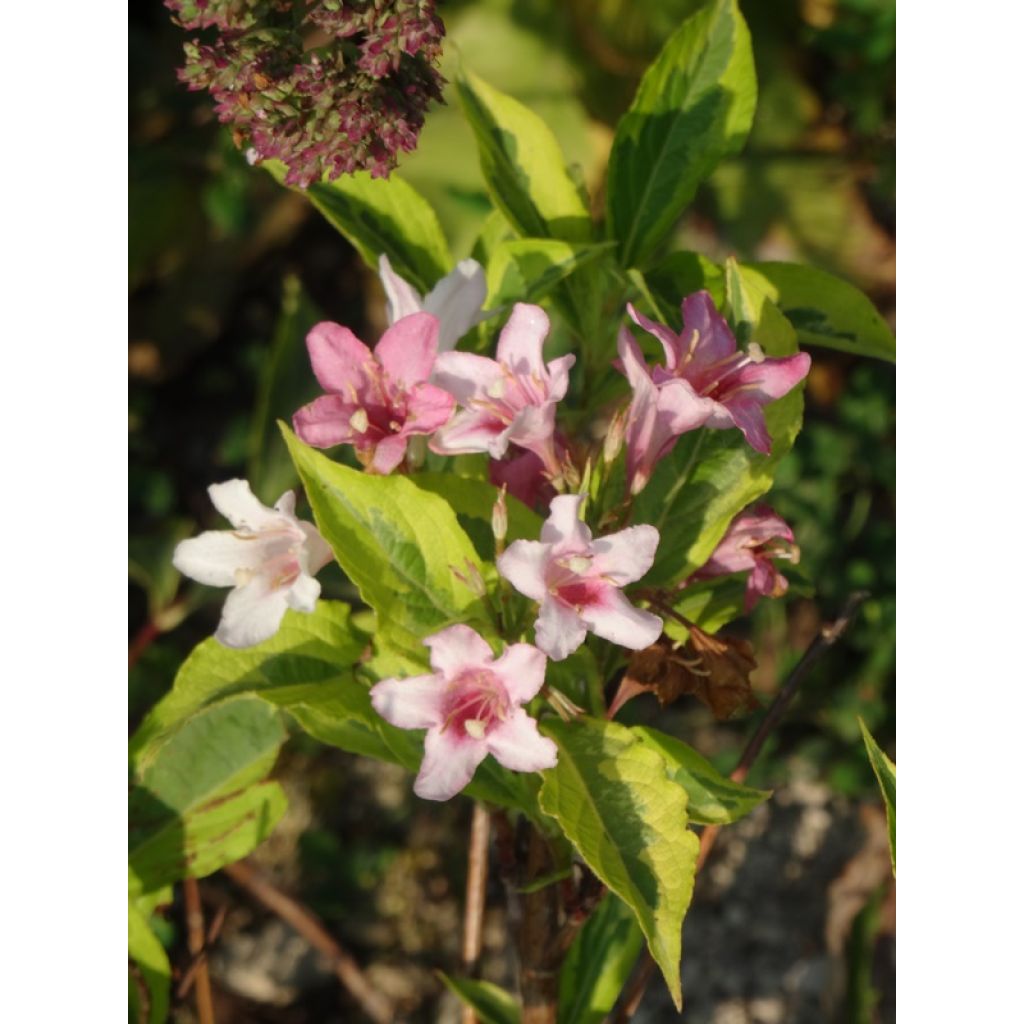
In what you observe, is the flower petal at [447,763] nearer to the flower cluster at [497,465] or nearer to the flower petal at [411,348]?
the flower cluster at [497,465]

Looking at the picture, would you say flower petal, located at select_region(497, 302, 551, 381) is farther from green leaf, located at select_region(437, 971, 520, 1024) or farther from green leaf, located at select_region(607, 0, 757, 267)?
green leaf, located at select_region(437, 971, 520, 1024)

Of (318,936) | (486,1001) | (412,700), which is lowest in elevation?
(318,936)

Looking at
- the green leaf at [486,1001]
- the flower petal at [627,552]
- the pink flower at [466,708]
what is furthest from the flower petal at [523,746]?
the green leaf at [486,1001]

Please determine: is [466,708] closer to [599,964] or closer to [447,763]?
[447,763]

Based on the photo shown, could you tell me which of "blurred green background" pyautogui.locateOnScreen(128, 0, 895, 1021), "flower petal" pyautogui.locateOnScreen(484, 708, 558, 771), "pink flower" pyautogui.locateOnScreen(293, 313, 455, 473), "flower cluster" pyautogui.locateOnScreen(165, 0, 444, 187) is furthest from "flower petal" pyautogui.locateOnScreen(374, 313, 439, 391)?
"blurred green background" pyautogui.locateOnScreen(128, 0, 895, 1021)

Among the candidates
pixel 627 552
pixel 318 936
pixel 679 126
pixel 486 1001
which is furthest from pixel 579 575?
pixel 318 936
